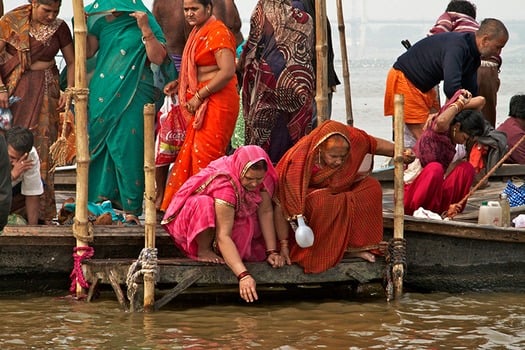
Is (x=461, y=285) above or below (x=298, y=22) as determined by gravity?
below

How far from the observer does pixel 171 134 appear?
9.01 m

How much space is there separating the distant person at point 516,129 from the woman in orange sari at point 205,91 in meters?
3.38

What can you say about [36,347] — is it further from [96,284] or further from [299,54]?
[299,54]

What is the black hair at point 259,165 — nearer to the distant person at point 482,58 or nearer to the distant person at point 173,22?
the distant person at point 173,22

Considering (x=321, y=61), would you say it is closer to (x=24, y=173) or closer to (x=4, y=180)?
(x=24, y=173)

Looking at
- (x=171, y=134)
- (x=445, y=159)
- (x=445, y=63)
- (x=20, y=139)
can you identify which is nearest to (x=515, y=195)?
(x=445, y=159)

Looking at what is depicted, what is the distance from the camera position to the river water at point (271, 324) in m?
7.61

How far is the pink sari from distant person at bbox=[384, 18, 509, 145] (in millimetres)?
2142

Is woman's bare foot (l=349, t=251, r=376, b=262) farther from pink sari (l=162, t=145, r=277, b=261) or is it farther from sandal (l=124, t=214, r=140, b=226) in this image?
sandal (l=124, t=214, r=140, b=226)

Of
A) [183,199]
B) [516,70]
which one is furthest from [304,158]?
[516,70]

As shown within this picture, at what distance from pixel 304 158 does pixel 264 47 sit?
1.20 m

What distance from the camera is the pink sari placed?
26.3ft

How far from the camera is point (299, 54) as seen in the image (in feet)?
30.2

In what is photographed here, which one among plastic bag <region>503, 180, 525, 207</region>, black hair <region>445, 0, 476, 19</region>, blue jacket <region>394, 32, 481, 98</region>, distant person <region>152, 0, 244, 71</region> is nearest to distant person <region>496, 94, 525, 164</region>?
black hair <region>445, 0, 476, 19</region>
